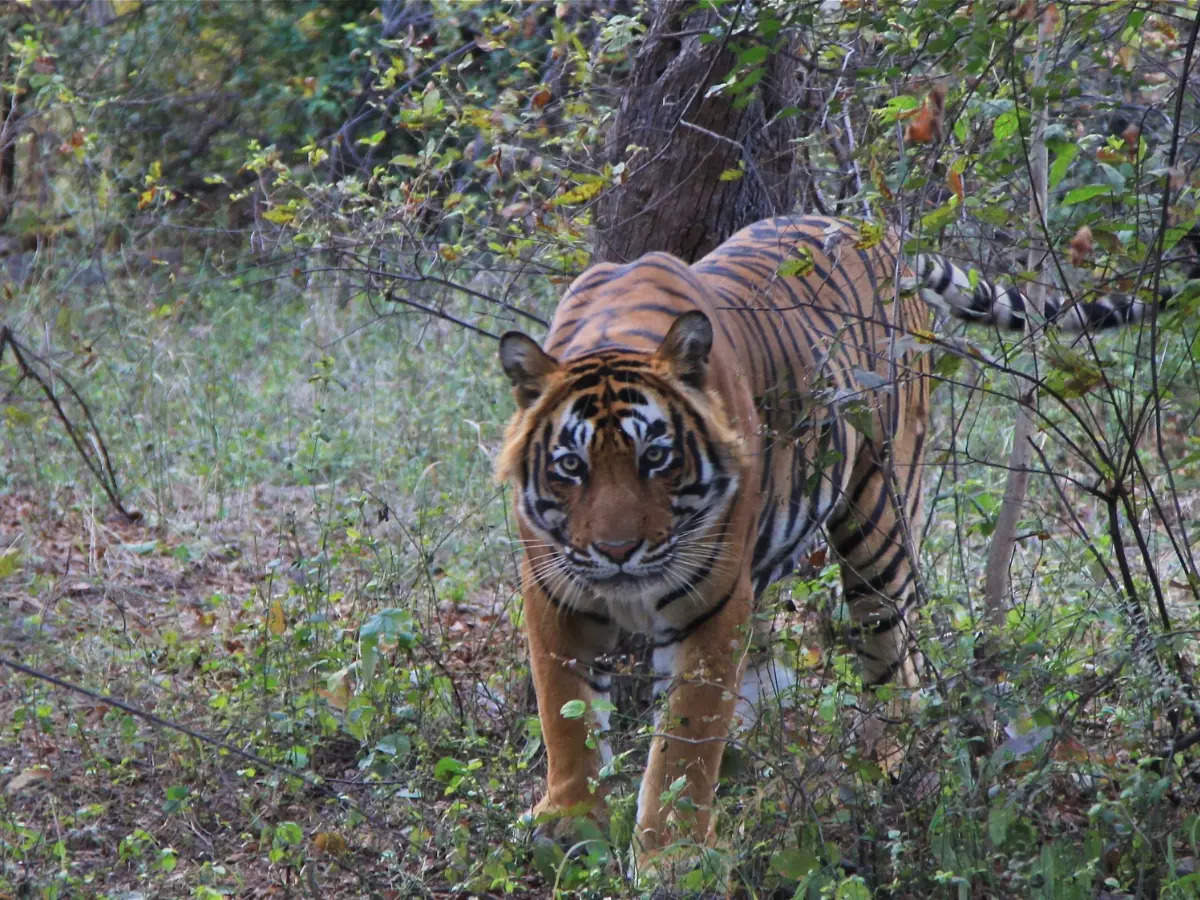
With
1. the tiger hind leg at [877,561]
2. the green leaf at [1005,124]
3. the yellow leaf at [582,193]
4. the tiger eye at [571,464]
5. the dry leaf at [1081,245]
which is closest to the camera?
the dry leaf at [1081,245]

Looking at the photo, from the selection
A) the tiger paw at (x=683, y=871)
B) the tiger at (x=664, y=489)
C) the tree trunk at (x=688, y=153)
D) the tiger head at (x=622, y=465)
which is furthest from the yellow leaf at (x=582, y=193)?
the tiger paw at (x=683, y=871)

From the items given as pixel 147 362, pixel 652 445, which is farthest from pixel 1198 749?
pixel 147 362

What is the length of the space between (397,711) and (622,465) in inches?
48.5

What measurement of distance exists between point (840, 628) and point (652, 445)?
0.69 m

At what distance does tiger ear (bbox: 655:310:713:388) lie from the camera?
159 inches

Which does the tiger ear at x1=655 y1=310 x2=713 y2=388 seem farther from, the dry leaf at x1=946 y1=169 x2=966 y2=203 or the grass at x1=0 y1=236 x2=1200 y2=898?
the dry leaf at x1=946 y1=169 x2=966 y2=203

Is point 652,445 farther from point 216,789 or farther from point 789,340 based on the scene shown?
point 216,789

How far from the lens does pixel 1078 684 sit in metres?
3.50

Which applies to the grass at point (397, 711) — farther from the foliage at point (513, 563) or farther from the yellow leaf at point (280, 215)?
the yellow leaf at point (280, 215)

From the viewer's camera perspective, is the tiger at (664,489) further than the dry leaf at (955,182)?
Yes

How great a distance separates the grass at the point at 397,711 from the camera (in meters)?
3.36

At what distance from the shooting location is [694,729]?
3955 millimetres

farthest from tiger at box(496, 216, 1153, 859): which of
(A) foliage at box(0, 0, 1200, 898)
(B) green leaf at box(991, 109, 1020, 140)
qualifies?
(B) green leaf at box(991, 109, 1020, 140)

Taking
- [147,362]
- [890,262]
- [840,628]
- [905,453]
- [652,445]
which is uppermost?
[147,362]
